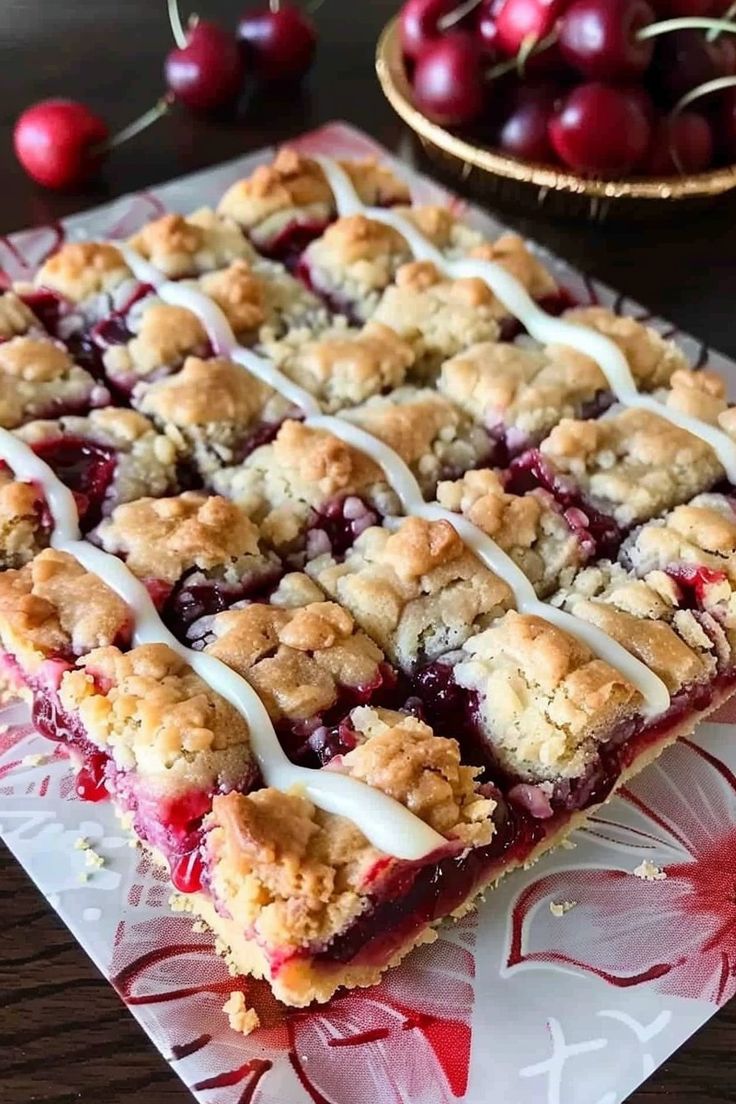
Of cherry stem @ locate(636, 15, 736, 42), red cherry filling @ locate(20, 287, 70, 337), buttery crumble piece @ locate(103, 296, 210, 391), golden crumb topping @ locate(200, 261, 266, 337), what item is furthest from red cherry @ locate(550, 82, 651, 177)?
red cherry filling @ locate(20, 287, 70, 337)

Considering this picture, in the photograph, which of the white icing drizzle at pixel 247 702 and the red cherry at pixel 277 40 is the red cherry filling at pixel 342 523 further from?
the red cherry at pixel 277 40

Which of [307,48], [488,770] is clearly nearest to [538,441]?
[488,770]

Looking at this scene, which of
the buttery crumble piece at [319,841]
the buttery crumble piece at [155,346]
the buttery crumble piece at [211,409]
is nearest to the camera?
the buttery crumble piece at [319,841]

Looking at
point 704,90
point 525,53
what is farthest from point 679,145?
point 525,53

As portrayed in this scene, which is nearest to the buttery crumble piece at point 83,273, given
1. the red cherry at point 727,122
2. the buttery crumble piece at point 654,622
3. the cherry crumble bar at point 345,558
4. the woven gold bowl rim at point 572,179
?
the cherry crumble bar at point 345,558

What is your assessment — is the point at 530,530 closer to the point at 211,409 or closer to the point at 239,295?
the point at 211,409
